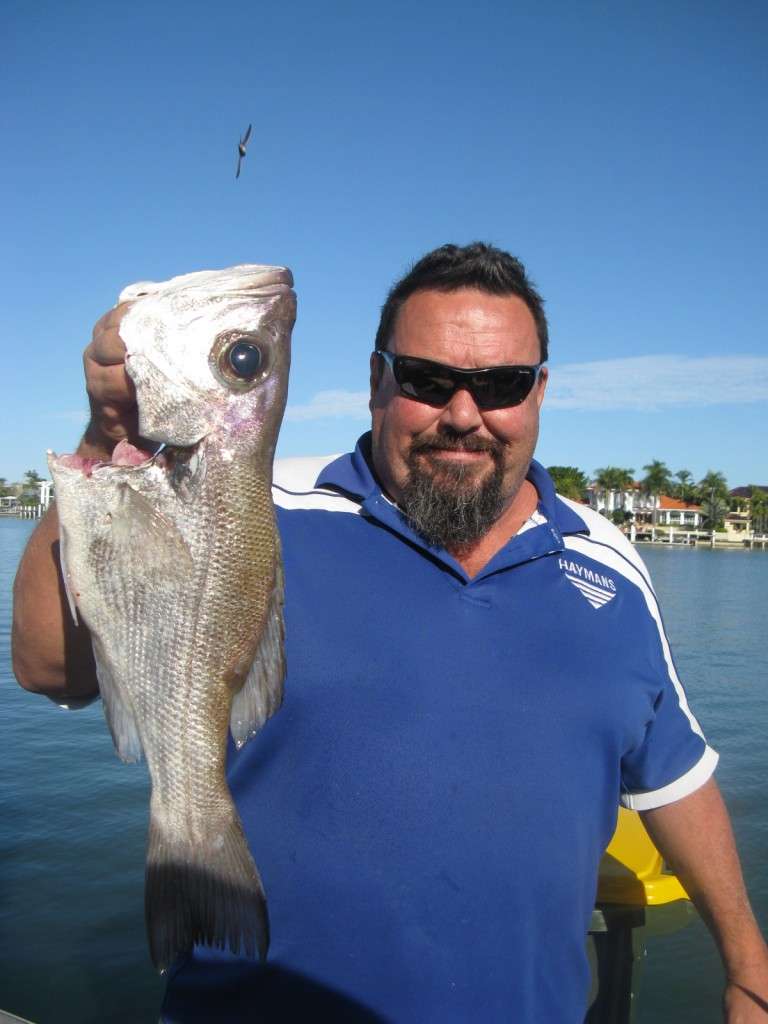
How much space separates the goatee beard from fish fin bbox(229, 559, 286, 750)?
26.9 inches

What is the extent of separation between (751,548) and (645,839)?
124 metres

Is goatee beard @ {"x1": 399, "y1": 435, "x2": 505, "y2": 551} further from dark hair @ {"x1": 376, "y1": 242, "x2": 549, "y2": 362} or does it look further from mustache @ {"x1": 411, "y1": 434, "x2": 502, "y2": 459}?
dark hair @ {"x1": 376, "y1": 242, "x2": 549, "y2": 362}

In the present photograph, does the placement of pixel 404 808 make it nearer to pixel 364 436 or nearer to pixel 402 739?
pixel 402 739

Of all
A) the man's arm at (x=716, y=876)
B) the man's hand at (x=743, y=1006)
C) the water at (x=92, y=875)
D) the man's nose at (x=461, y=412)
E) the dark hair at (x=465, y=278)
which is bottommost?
the water at (x=92, y=875)

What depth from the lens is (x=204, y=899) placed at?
72.5 inches

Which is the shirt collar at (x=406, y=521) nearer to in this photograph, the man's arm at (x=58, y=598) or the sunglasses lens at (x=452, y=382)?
the sunglasses lens at (x=452, y=382)

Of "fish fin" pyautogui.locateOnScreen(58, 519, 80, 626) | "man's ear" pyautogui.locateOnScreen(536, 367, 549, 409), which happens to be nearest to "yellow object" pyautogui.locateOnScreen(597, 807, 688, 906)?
"man's ear" pyautogui.locateOnScreen(536, 367, 549, 409)

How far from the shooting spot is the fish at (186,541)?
1885 mm

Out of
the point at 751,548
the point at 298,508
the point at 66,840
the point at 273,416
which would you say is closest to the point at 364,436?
the point at 298,508

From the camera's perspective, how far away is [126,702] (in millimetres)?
1952

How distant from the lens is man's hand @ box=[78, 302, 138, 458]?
185 cm

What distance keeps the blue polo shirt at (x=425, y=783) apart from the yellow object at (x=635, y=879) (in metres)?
1.94

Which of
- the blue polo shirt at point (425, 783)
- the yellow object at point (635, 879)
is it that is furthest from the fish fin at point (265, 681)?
the yellow object at point (635, 879)

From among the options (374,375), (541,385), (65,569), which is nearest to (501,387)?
(541,385)
